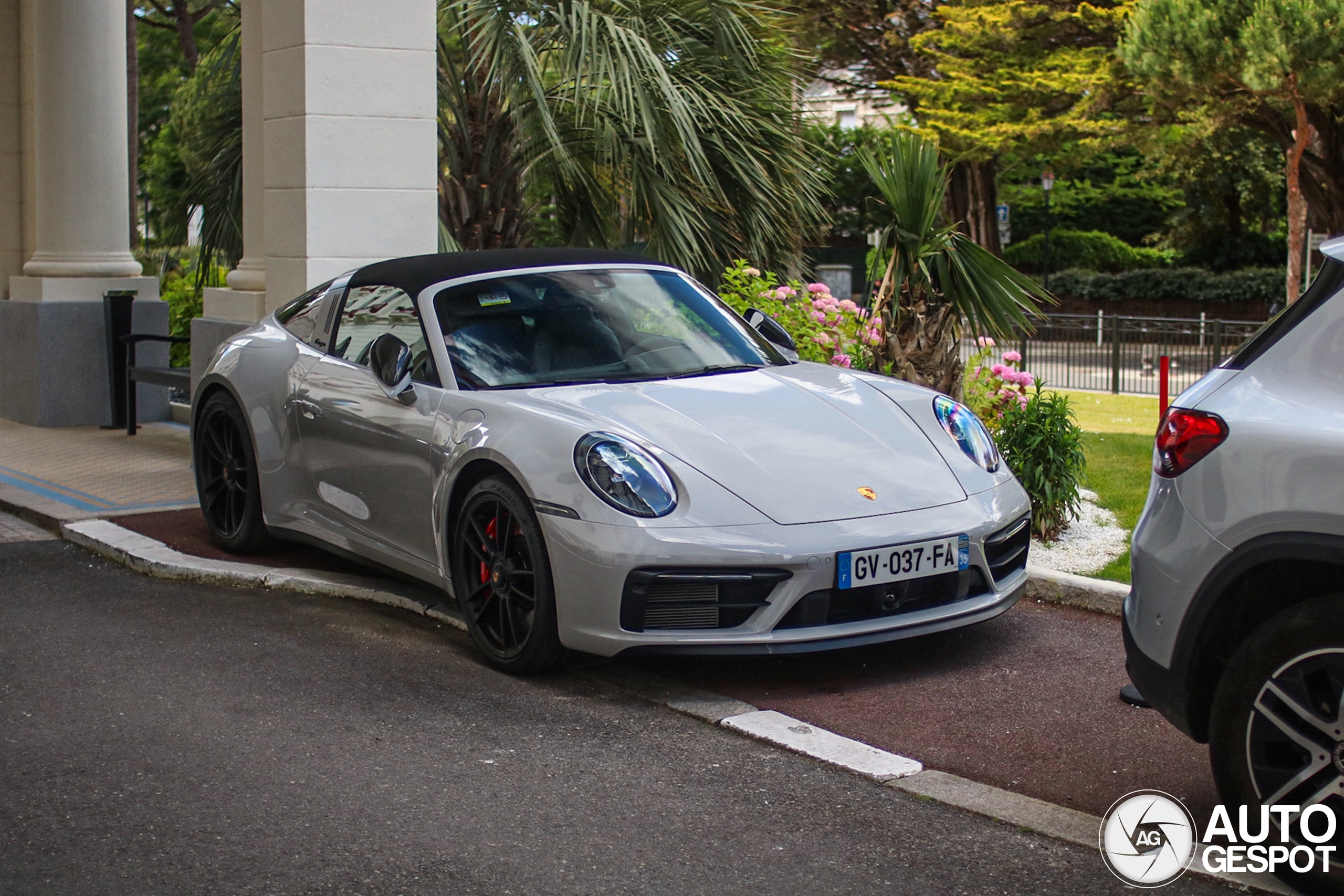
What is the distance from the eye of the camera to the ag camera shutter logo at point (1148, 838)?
→ 349 cm

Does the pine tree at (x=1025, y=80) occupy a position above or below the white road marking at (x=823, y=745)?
above

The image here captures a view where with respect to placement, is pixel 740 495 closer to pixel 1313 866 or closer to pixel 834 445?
pixel 834 445

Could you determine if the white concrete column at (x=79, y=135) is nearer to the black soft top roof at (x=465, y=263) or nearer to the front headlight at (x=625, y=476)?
the black soft top roof at (x=465, y=263)

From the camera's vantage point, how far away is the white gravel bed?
663 centimetres

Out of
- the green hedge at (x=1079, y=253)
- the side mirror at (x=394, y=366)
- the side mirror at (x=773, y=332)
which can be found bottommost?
the side mirror at (x=394, y=366)

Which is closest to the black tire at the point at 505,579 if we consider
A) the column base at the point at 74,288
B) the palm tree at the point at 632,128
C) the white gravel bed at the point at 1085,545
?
the white gravel bed at the point at 1085,545

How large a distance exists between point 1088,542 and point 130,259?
30.4 ft

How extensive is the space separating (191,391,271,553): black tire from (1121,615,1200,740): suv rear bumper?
4310 mm

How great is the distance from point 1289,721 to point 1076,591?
9.49ft

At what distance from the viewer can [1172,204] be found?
4962 centimetres

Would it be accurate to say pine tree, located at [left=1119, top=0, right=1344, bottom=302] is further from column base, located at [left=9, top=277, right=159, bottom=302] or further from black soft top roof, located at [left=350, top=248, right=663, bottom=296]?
black soft top roof, located at [left=350, top=248, right=663, bottom=296]

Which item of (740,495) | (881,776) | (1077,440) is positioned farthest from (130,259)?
(881,776)

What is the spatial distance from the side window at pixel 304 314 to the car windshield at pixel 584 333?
1.04 meters

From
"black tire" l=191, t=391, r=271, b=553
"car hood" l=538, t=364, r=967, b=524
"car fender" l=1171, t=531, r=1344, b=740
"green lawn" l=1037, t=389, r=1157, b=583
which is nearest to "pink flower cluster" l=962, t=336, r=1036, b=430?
"green lawn" l=1037, t=389, r=1157, b=583
